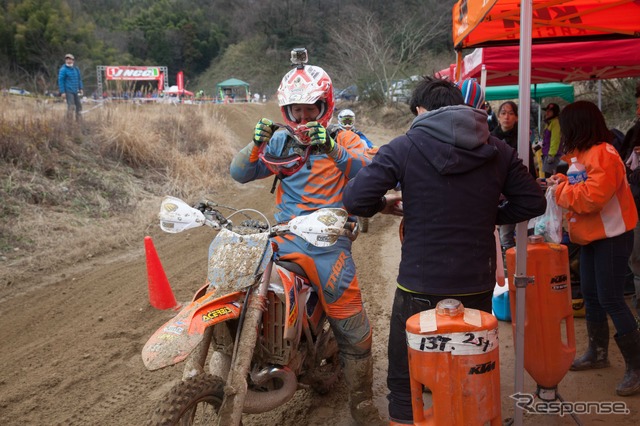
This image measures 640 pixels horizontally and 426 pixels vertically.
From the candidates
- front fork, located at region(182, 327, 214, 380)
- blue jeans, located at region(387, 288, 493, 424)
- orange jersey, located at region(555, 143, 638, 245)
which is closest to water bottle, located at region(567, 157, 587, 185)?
orange jersey, located at region(555, 143, 638, 245)

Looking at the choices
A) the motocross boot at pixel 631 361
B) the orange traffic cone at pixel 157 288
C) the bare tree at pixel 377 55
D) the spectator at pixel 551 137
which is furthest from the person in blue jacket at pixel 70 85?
the bare tree at pixel 377 55

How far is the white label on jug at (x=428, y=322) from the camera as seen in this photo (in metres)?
2.38

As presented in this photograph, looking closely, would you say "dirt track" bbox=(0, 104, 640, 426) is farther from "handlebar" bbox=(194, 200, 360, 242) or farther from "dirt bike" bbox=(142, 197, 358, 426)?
"handlebar" bbox=(194, 200, 360, 242)

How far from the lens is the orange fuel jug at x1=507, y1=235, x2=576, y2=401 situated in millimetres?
3365

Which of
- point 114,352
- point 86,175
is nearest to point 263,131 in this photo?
point 114,352

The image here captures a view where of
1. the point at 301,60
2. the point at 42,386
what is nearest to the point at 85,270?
the point at 42,386

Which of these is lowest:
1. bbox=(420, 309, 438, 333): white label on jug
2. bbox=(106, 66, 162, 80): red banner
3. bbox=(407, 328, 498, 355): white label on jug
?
bbox=(407, 328, 498, 355): white label on jug

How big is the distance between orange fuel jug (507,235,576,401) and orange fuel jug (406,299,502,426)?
3.63 ft

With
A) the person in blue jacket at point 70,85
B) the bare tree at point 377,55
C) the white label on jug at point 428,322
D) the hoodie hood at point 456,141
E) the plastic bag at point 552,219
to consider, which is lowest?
the white label on jug at point 428,322

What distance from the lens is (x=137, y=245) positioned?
28.5 ft

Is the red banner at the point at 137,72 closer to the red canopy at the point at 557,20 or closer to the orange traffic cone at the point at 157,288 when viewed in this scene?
the orange traffic cone at the point at 157,288

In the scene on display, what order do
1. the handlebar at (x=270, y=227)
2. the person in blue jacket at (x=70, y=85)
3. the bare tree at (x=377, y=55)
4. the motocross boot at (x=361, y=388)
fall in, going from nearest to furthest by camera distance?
the handlebar at (x=270, y=227)
the motocross boot at (x=361, y=388)
the person in blue jacket at (x=70, y=85)
the bare tree at (x=377, y=55)

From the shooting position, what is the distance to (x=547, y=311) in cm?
338

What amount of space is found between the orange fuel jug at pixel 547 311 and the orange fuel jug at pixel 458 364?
1107mm
